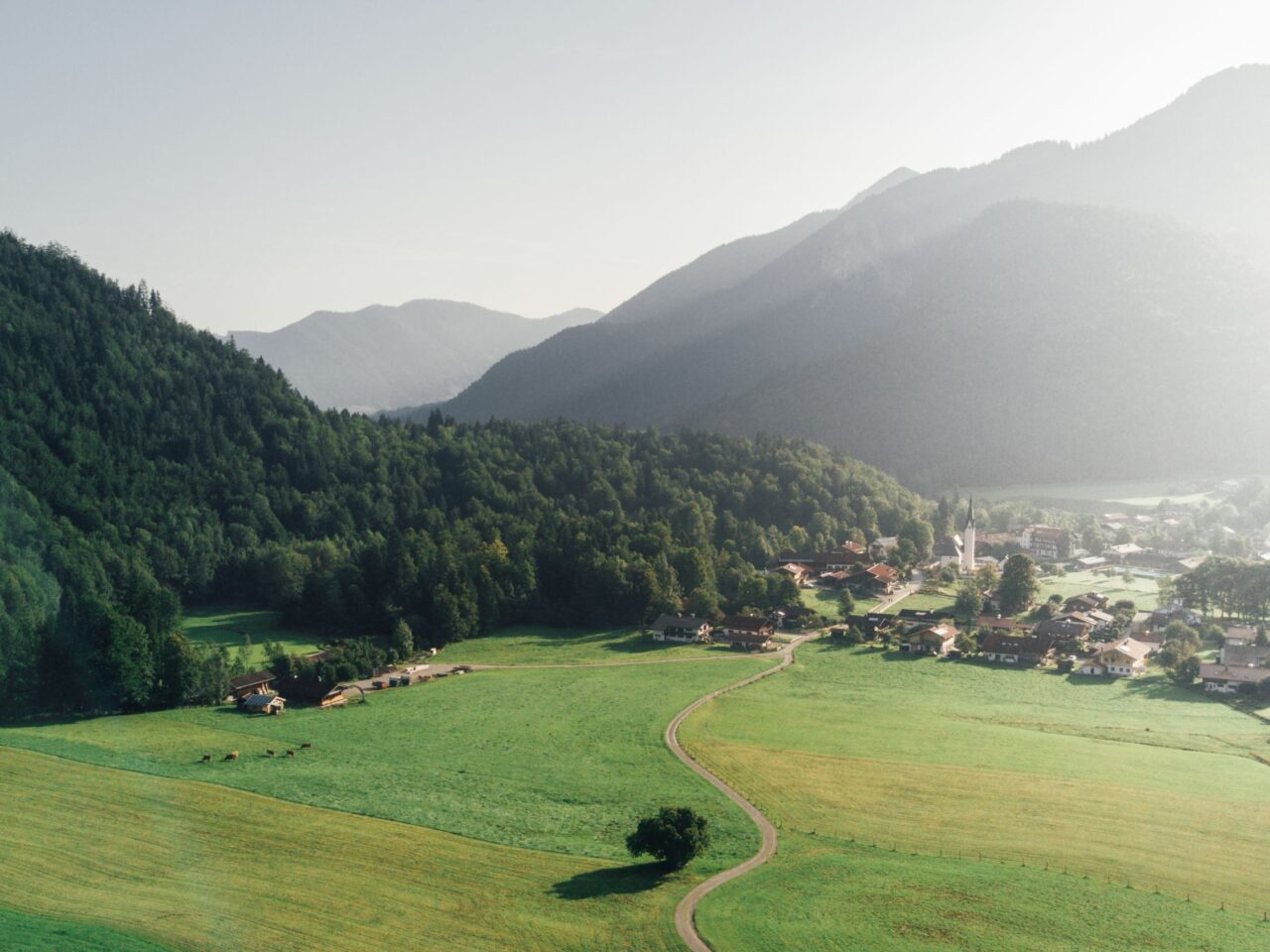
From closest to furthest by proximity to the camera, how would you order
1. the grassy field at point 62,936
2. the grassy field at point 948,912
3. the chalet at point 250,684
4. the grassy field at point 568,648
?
1. the grassy field at point 62,936
2. the grassy field at point 948,912
3. the chalet at point 250,684
4. the grassy field at point 568,648

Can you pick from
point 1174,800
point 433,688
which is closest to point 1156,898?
point 1174,800

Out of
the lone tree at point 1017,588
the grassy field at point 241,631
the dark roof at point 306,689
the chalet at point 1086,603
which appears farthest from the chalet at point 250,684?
the chalet at point 1086,603

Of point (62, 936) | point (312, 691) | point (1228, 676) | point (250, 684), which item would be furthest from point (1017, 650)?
point (62, 936)

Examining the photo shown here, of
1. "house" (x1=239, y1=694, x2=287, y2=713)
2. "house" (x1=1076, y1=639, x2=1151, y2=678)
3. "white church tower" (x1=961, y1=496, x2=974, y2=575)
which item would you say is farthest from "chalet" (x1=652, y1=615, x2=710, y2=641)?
"white church tower" (x1=961, y1=496, x2=974, y2=575)

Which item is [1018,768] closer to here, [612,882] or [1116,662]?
[612,882]

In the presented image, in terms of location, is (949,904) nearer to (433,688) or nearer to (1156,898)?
(1156,898)

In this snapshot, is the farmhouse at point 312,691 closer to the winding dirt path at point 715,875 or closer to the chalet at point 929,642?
the winding dirt path at point 715,875

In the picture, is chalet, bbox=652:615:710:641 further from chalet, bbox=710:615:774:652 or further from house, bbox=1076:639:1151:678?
house, bbox=1076:639:1151:678
